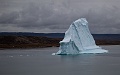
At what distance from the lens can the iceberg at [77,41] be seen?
37.8m

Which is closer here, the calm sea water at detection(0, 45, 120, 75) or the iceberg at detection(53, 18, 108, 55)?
the calm sea water at detection(0, 45, 120, 75)

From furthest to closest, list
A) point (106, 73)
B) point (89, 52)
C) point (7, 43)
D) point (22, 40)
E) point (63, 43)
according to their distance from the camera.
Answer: point (22, 40) < point (7, 43) < point (89, 52) < point (63, 43) < point (106, 73)

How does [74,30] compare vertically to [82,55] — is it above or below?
above

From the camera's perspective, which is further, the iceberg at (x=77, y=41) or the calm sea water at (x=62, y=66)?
the iceberg at (x=77, y=41)

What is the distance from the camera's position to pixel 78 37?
38.6m

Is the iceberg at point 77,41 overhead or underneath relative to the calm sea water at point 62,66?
overhead

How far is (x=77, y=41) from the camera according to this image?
38188 mm

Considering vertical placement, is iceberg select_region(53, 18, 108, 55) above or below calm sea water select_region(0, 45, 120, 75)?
above

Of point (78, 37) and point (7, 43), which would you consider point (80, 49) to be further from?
point (7, 43)

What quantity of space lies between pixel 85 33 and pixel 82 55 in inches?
162

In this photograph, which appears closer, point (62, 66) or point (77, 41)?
point (62, 66)

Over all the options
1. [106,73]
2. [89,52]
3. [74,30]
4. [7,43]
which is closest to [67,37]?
[74,30]

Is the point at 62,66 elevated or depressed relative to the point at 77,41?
depressed

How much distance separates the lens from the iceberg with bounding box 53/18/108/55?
3775 centimetres
